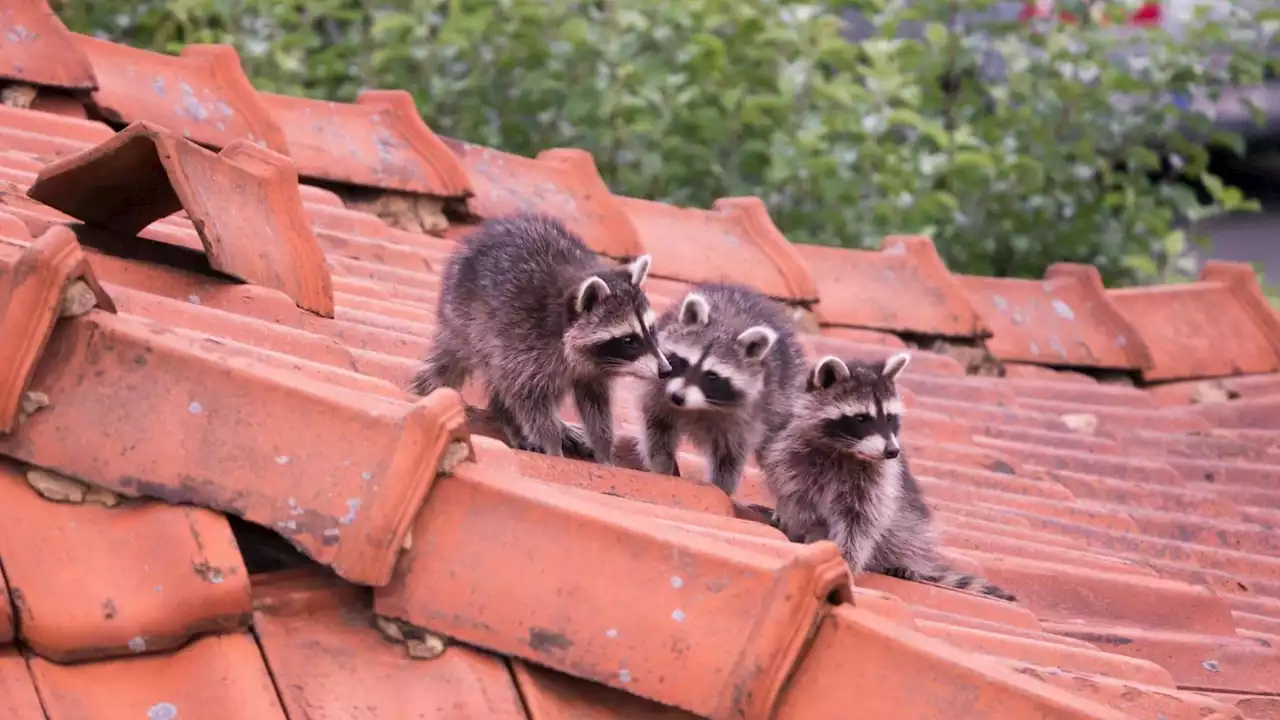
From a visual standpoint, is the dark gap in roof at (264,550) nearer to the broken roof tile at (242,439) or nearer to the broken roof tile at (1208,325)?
the broken roof tile at (242,439)

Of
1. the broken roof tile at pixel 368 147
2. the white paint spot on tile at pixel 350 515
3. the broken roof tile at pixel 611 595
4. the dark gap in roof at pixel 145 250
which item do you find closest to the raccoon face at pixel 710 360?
the dark gap in roof at pixel 145 250

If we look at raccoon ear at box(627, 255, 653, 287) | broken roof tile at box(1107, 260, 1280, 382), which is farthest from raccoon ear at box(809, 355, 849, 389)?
broken roof tile at box(1107, 260, 1280, 382)

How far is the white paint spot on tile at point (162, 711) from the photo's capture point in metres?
1.83

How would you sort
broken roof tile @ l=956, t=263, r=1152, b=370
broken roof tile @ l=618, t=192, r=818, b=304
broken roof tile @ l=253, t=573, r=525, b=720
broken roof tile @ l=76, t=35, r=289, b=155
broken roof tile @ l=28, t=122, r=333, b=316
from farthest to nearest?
broken roof tile @ l=956, t=263, r=1152, b=370 → broken roof tile @ l=618, t=192, r=818, b=304 → broken roof tile @ l=76, t=35, r=289, b=155 → broken roof tile @ l=28, t=122, r=333, b=316 → broken roof tile @ l=253, t=573, r=525, b=720

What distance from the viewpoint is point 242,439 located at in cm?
209

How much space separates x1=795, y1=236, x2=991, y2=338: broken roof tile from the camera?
5.60 meters

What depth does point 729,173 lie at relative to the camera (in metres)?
8.99

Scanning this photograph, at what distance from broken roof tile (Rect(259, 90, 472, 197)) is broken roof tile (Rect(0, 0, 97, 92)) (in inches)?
24.4

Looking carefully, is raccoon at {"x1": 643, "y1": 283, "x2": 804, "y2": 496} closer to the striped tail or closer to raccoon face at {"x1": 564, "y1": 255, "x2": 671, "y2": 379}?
raccoon face at {"x1": 564, "y1": 255, "x2": 671, "y2": 379}

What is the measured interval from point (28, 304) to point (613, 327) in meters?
1.80

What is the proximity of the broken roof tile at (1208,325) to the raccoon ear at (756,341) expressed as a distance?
8.24 feet

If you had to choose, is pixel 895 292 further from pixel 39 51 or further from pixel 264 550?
pixel 264 550

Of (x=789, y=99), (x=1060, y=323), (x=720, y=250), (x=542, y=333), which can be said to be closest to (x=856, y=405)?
(x=542, y=333)

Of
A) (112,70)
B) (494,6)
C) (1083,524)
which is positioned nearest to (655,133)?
(494,6)
